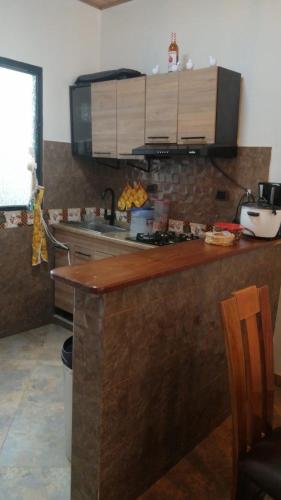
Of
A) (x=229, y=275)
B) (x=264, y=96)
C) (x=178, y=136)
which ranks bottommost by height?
(x=229, y=275)

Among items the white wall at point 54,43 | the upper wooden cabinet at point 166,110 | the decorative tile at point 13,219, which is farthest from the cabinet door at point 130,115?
the decorative tile at point 13,219

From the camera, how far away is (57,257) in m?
3.52

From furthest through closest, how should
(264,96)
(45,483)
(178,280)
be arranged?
1. (264,96)
2. (45,483)
3. (178,280)

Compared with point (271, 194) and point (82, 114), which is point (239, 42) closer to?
point (271, 194)

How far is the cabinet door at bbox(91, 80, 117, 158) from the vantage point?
308 centimetres

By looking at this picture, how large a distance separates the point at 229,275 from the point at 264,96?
1.32 m

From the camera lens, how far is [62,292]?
3496mm

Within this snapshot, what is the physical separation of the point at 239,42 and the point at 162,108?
668 mm

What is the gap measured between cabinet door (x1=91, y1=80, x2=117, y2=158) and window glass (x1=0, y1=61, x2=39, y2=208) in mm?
476

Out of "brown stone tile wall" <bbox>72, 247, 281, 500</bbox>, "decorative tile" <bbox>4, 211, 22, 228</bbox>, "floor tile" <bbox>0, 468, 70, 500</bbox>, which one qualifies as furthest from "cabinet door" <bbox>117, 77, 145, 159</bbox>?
"floor tile" <bbox>0, 468, 70, 500</bbox>

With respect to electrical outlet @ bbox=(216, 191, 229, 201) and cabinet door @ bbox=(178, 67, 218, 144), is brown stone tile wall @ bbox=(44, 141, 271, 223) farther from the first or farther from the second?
cabinet door @ bbox=(178, 67, 218, 144)

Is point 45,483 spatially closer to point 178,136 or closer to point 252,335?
point 252,335

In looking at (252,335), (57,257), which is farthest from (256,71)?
(57,257)

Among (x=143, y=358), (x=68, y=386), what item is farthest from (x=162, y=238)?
(x=143, y=358)
